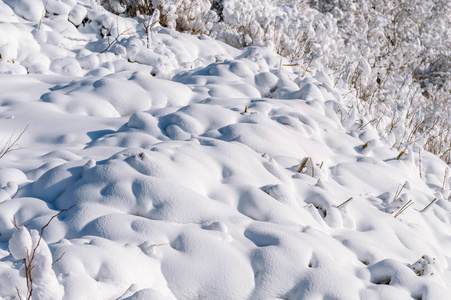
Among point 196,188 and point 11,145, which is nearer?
point 196,188

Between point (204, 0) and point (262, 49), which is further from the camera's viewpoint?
point (204, 0)

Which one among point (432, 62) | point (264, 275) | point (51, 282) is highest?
point (51, 282)

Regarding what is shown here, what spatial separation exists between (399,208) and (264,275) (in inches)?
49.4

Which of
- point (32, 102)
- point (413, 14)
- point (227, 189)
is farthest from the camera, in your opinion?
point (413, 14)

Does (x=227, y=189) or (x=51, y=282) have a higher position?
(x=51, y=282)

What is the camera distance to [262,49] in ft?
17.7

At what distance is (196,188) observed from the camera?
7.66 ft

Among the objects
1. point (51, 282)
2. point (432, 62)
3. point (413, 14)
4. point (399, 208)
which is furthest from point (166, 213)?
point (413, 14)

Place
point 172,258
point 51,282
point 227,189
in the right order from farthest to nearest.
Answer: point 227,189 < point 172,258 < point 51,282

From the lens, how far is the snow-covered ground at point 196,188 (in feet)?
5.91

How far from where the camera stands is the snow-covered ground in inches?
70.9

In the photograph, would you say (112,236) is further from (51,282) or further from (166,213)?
(51,282)

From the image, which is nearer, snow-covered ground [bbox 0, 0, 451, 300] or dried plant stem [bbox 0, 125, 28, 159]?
snow-covered ground [bbox 0, 0, 451, 300]

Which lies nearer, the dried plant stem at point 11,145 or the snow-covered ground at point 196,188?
the snow-covered ground at point 196,188
